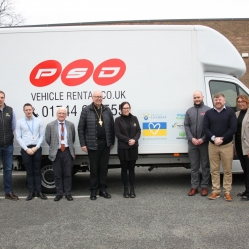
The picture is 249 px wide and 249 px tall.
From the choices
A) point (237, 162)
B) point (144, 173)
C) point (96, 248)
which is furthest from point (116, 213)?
point (144, 173)

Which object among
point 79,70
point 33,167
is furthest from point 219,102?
point 33,167

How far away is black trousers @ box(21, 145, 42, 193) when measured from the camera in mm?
5801

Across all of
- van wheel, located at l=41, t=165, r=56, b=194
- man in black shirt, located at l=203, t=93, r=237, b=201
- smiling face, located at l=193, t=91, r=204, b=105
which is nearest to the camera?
man in black shirt, located at l=203, t=93, r=237, b=201

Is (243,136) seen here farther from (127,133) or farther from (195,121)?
(127,133)

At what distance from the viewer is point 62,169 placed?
592cm

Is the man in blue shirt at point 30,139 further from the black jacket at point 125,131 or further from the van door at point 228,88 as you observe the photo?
the van door at point 228,88

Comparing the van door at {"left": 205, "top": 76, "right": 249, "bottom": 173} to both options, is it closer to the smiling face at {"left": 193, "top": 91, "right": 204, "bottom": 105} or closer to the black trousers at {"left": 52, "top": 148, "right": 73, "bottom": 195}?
the smiling face at {"left": 193, "top": 91, "right": 204, "bottom": 105}

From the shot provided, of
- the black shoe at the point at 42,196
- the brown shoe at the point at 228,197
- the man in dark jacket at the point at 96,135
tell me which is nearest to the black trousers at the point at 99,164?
the man in dark jacket at the point at 96,135

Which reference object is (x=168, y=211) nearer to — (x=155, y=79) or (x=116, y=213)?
(x=116, y=213)

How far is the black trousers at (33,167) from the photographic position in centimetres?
580

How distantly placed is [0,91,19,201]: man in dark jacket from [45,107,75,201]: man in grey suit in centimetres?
65

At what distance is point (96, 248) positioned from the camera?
12.3 ft

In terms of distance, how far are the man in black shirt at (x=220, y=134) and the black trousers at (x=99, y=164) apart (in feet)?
6.03

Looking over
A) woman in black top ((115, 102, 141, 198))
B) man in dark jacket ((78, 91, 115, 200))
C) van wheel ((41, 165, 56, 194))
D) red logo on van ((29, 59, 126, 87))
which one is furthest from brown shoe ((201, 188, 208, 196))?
van wheel ((41, 165, 56, 194))
